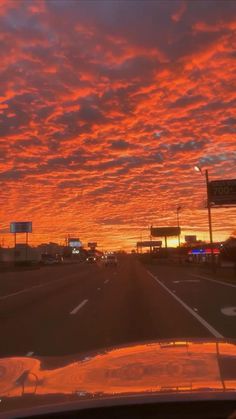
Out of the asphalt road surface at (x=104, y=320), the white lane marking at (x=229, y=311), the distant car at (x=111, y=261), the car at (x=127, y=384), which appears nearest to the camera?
Result: the car at (x=127, y=384)

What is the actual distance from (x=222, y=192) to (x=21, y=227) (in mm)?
75862

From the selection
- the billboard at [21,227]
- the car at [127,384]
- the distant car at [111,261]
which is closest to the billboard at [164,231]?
the billboard at [21,227]

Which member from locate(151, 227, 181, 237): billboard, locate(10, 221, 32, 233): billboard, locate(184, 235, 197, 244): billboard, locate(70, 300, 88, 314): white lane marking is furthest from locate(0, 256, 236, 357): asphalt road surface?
locate(184, 235, 197, 244): billboard

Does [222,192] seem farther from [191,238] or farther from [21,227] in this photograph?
[191,238]

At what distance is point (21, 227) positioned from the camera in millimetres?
121750

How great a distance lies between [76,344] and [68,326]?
3.09m

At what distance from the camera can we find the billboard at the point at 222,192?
52.0 meters

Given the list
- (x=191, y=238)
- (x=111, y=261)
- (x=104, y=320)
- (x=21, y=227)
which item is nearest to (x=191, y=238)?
(x=191, y=238)

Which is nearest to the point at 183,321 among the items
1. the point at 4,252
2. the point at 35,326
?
the point at 35,326

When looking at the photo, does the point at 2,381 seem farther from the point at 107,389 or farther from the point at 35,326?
the point at 35,326

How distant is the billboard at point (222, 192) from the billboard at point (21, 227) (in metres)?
73.6

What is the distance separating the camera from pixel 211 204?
170 feet

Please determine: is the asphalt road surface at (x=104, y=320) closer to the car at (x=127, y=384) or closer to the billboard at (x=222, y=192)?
the car at (x=127, y=384)

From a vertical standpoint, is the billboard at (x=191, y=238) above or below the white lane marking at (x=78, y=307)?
above
